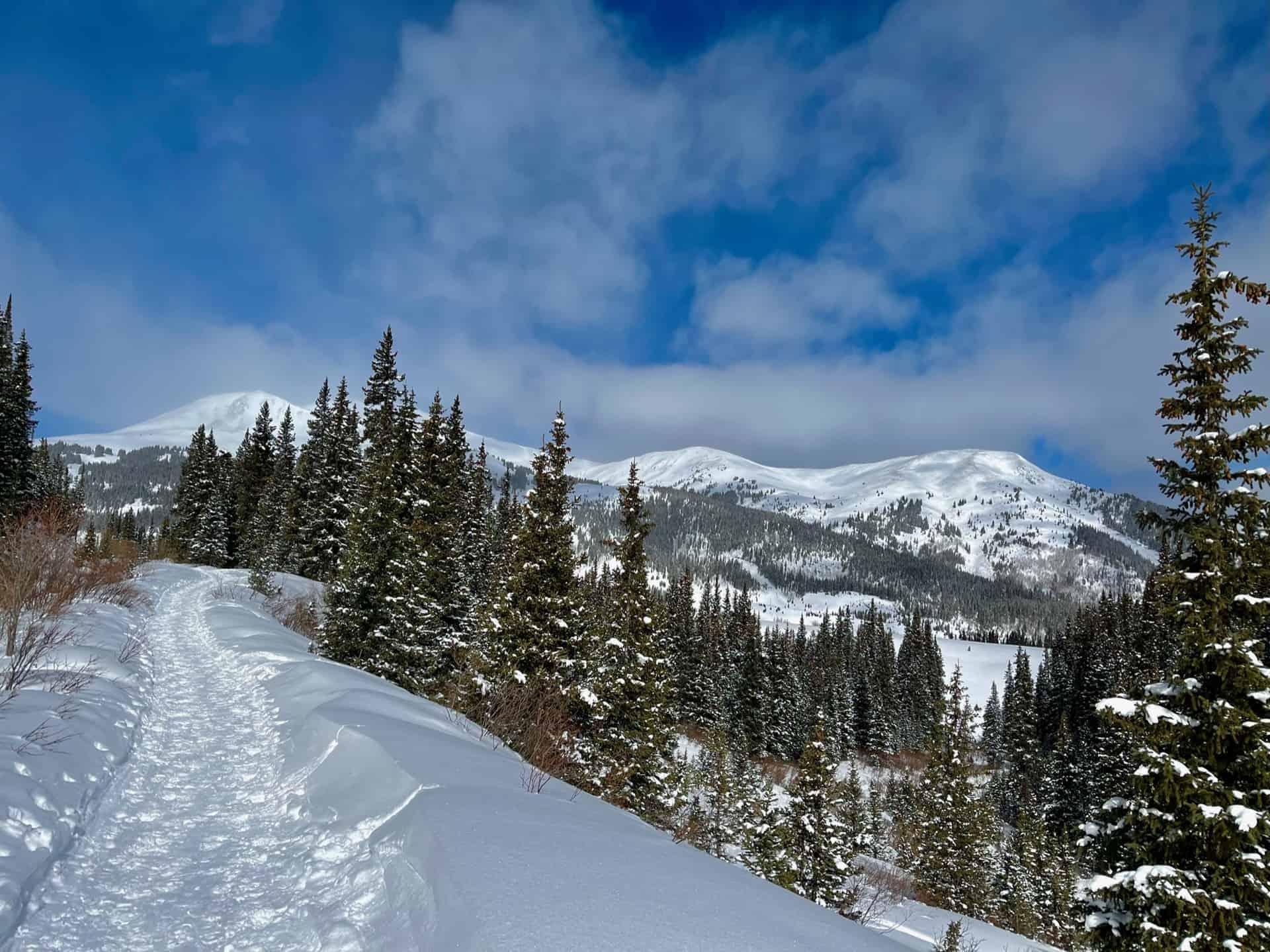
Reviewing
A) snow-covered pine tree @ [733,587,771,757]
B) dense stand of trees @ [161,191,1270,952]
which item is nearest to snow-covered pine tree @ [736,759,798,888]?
dense stand of trees @ [161,191,1270,952]

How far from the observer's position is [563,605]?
20.2 m

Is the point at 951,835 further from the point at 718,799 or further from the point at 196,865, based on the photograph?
the point at 196,865

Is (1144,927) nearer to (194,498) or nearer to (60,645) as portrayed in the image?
(60,645)

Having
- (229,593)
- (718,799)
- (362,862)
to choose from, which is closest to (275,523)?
(229,593)

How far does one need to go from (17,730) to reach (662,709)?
20.2 metres

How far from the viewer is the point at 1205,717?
9.53 m

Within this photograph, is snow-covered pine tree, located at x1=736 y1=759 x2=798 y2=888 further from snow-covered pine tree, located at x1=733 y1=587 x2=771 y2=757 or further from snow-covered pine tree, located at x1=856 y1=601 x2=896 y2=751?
snow-covered pine tree, located at x1=856 y1=601 x2=896 y2=751

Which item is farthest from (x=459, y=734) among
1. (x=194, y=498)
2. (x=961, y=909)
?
(x=194, y=498)

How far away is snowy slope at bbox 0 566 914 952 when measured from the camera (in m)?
4.34

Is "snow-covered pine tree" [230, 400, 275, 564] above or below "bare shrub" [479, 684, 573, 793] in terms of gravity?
above

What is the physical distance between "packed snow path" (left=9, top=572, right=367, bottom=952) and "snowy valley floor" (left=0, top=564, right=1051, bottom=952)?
0.8 inches

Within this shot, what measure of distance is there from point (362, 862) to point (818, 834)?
20113 millimetres

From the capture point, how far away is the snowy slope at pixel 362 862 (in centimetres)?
434

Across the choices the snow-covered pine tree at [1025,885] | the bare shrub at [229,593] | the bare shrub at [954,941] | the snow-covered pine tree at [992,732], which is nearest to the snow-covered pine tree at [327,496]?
the bare shrub at [229,593]
